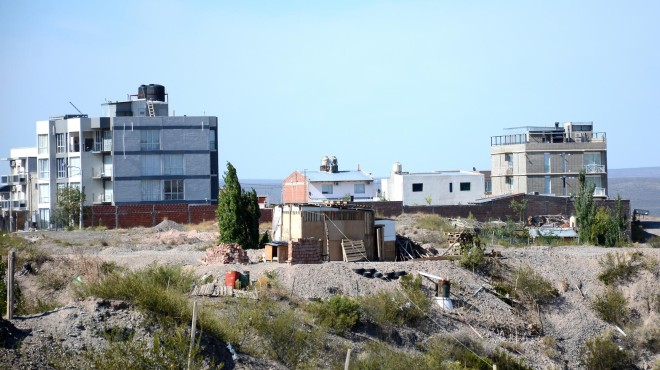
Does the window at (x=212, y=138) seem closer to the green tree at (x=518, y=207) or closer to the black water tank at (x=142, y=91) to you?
the black water tank at (x=142, y=91)

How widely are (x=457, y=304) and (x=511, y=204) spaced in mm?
35123

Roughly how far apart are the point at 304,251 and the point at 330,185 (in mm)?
44325

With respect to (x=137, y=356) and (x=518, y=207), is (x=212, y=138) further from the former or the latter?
(x=137, y=356)

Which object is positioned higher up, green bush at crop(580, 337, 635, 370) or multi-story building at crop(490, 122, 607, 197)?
multi-story building at crop(490, 122, 607, 197)

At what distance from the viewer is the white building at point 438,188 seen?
80.4 m

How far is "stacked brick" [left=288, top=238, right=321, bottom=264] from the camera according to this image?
37.8 m

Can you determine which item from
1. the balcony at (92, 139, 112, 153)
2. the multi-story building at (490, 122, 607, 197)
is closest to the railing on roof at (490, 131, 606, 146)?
the multi-story building at (490, 122, 607, 197)

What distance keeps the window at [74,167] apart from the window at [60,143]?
65.1 inches

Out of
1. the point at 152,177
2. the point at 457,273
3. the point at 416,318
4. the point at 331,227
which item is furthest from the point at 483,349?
the point at 152,177

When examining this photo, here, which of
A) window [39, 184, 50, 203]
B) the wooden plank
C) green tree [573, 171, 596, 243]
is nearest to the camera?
the wooden plank

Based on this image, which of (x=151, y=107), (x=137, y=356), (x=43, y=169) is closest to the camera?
(x=137, y=356)

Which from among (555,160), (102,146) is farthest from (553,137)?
(102,146)

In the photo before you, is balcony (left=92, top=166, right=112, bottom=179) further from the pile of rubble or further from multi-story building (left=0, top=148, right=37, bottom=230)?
the pile of rubble

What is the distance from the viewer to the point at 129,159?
7588 centimetres
